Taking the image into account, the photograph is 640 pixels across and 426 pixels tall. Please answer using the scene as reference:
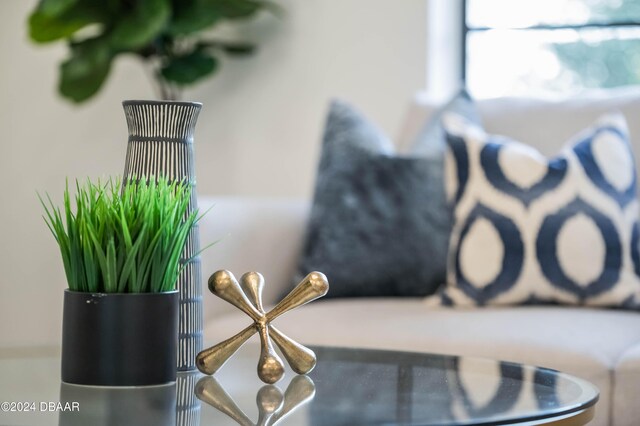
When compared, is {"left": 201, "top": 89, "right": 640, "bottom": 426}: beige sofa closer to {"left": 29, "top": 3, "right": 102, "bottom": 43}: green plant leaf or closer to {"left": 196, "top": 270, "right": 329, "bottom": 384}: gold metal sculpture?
{"left": 196, "top": 270, "right": 329, "bottom": 384}: gold metal sculpture

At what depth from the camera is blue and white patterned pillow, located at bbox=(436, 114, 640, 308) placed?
1941 millimetres

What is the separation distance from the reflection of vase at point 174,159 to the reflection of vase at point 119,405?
0.41 feet

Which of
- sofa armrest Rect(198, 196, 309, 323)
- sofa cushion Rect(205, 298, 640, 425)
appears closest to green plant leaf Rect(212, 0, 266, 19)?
sofa armrest Rect(198, 196, 309, 323)

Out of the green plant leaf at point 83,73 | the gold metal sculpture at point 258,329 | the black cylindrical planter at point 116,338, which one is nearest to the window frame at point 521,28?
the green plant leaf at point 83,73

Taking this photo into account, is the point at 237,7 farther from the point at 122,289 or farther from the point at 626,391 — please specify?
the point at 122,289

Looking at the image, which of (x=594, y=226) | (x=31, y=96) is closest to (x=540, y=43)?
(x=594, y=226)

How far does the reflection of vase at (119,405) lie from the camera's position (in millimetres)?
840

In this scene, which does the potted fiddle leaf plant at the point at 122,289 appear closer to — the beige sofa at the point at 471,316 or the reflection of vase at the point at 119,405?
the reflection of vase at the point at 119,405

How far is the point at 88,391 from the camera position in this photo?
976mm

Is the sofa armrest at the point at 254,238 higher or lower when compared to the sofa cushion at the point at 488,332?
higher

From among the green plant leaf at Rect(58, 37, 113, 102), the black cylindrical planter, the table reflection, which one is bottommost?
the table reflection

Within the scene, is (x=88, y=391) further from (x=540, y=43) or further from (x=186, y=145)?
(x=540, y=43)

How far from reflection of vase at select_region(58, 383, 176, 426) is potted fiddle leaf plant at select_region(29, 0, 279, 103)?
2296 mm

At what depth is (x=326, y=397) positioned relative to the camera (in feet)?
3.12
